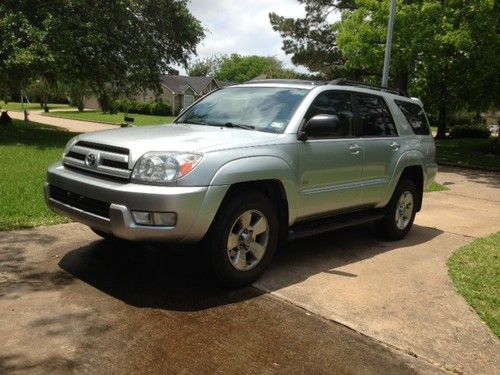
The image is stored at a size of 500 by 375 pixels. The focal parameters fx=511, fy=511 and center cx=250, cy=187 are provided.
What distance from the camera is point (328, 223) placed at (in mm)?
5426

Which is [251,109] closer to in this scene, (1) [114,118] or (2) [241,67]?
(1) [114,118]

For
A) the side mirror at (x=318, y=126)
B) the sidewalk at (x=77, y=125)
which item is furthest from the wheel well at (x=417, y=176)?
the sidewalk at (x=77, y=125)

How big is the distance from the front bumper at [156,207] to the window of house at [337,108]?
1648 mm

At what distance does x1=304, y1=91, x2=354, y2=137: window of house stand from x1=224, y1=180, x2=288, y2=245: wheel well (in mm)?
864

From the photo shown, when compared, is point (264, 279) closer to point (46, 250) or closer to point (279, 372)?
point (279, 372)

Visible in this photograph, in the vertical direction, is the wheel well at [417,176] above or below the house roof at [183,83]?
below

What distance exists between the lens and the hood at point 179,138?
13.5 feet

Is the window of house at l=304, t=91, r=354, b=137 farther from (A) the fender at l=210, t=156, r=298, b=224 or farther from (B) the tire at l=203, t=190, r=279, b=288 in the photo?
(B) the tire at l=203, t=190, r=279, b=288

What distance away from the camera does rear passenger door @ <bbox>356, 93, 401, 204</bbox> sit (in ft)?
19.1

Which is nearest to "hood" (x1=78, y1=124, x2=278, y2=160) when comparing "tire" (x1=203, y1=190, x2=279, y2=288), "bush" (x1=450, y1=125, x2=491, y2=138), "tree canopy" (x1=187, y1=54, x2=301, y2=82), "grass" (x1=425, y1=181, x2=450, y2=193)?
"tire" (x1=203, y1=190, x2=279, y2=288)

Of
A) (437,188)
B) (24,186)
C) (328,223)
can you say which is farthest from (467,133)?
(328,223)

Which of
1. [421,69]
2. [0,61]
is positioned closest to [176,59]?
[0,61]

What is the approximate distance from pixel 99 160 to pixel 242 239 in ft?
4.58

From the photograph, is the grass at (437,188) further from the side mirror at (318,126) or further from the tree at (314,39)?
the tree at (314,39)
